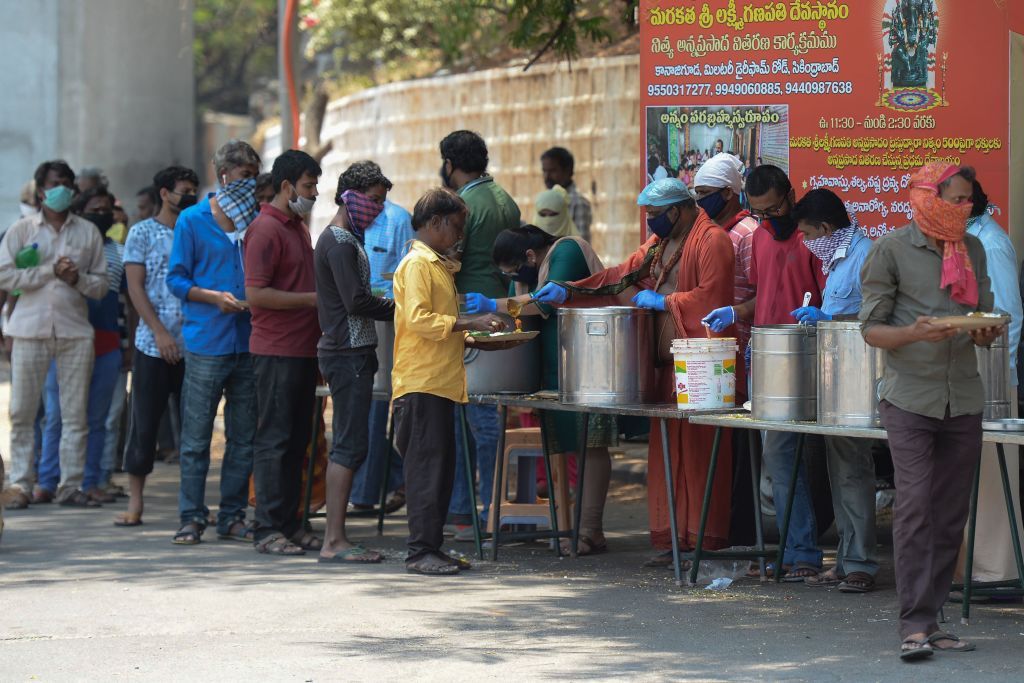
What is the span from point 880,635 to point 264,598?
289cm

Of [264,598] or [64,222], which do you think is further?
[64,222]

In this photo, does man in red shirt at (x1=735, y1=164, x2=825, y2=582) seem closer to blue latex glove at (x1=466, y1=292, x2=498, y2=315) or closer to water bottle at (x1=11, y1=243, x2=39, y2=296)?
blue latex glove at (x1=466, y1=292, x2=498, y2=315)

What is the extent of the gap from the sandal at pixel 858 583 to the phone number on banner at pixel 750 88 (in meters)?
2.88

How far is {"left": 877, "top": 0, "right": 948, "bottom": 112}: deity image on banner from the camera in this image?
883 cm

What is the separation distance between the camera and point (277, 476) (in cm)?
898

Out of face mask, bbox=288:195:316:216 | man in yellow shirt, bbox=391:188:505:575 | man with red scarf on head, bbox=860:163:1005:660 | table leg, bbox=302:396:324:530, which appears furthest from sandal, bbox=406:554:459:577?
man with red scarf on head, bbox=860:163:1005:660

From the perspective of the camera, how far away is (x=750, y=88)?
9.30 meters

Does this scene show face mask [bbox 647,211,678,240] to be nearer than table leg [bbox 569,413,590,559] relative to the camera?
Yes

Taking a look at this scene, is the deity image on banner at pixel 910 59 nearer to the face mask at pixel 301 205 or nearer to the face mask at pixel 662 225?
the face mask at pixel 662 225

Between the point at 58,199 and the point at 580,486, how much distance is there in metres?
4.04

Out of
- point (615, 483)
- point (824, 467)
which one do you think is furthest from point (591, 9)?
point (824, 467)

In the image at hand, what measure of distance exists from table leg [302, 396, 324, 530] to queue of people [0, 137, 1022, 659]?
0.07 metres

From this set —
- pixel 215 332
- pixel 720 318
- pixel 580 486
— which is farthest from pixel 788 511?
pixel 215 332

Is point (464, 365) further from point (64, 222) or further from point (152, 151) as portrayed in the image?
point (152, 151)
